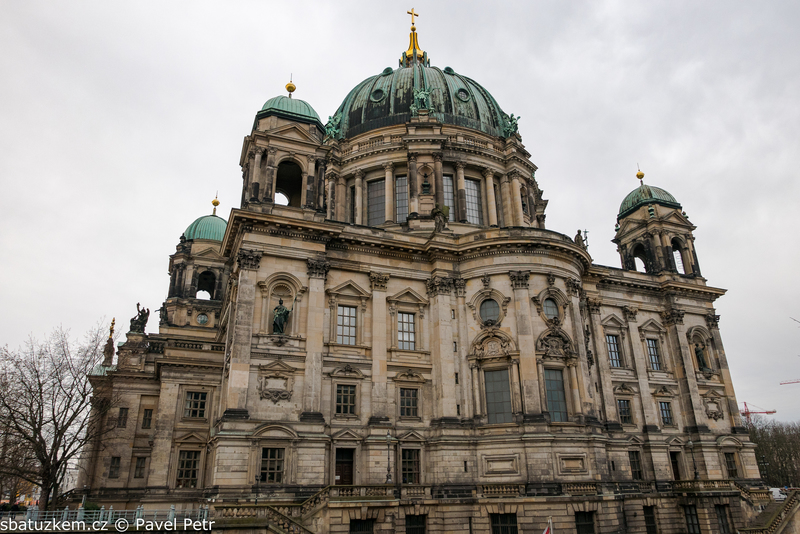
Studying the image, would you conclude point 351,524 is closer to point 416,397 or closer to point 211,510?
point 211,510

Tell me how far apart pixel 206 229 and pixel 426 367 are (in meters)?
33.1

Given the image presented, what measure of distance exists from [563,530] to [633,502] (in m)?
8.32

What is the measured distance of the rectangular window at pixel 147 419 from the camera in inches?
1636

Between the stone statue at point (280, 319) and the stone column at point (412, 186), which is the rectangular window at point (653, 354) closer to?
the stone column at point (412, 186)

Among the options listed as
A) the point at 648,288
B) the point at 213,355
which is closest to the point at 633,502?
the point at 648,288

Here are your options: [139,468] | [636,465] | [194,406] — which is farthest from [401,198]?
[139,468]

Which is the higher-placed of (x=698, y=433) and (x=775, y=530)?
(x=698, y=433)

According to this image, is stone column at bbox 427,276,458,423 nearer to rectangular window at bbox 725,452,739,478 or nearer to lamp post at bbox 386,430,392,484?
lamp post at bbox 386,430,392,484

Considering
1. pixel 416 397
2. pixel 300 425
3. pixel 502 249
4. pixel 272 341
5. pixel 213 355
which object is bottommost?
pixel 300 425

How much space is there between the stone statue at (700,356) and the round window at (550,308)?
1711 centimetres

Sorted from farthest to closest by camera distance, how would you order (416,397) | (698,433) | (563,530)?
(698,433) → (416,397) → (563,530)

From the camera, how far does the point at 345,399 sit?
100 feet

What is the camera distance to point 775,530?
35.0m

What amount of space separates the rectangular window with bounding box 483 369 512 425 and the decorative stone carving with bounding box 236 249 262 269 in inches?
574
